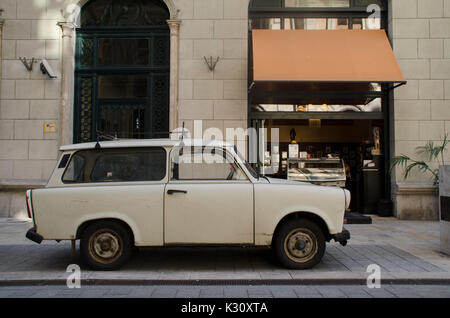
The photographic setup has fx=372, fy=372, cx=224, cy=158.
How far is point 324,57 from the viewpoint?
9.58 m

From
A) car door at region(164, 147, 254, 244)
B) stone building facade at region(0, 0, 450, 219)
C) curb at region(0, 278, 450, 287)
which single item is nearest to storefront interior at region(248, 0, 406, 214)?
stone building facade at region(0, 0, 450, 219)

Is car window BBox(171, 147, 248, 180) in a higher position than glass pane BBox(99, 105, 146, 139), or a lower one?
lower

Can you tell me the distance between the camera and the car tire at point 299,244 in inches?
209

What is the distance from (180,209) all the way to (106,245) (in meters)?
1.20

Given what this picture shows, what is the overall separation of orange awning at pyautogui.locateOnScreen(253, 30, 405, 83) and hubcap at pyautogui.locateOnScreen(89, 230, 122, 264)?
534 centimetres

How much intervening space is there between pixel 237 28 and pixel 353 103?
3906 mm

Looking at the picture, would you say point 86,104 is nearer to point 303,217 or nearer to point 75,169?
point 75,169

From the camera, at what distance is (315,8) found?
35.1 feet

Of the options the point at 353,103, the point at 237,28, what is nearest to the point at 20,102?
the point at 237,28

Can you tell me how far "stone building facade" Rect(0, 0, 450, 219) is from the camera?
10234mm

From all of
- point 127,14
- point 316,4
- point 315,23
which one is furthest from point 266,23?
point 127,14

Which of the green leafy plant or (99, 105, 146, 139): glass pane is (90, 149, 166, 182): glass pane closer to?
(99, 105, 146, 139): glass pane
